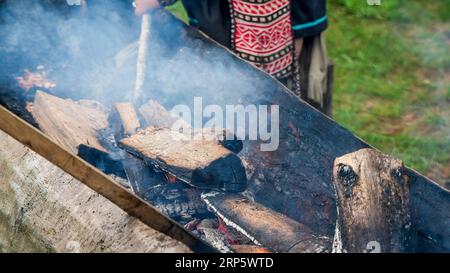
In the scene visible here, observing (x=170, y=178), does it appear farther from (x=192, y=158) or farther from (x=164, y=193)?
(x=192, y=158)

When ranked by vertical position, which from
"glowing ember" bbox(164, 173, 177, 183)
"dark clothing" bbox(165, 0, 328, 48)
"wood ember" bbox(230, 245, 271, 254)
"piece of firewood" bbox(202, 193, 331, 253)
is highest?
"dark clothing" bbox(165, 0, 328, 48)

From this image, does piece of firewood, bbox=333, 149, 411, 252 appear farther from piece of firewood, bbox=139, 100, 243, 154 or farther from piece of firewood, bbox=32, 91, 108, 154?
piece of firewood, bbox=32, 91, 108, 154

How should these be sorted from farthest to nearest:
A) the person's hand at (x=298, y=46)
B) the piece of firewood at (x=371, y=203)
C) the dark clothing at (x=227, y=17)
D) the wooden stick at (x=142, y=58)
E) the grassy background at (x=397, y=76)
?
1. the grassy background at (x=397, y=76)
2. the person's hand at (x=298, y=46)
3. the dark clothing at (x=227, y=17)
4. the wooden stick at (x=142, y=58)
5. the piece of firewood at (x=371, y=203)

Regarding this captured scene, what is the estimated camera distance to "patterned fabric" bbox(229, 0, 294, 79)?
376 centimetres

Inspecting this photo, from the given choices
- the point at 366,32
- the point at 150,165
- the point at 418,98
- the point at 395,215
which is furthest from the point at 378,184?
the point at 366,32

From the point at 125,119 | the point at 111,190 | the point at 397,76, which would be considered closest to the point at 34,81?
the point at 125,119

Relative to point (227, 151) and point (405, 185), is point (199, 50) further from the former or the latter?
point (405, 185)

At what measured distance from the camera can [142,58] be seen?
3568 mm

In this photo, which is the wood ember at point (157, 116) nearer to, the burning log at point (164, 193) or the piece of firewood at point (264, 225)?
the burning log at point (164, 193)

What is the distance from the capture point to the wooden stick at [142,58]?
3.49 m

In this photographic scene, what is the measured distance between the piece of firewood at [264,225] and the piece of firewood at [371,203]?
0.45 ft

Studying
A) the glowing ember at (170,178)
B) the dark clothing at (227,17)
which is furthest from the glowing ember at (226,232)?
the dark clothing at (227,17)

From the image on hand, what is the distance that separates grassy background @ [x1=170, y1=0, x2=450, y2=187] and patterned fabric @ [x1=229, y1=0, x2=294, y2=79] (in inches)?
53.4

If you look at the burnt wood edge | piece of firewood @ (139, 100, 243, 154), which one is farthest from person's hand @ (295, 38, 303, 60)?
the burnt wood edge
